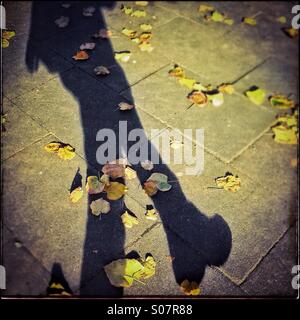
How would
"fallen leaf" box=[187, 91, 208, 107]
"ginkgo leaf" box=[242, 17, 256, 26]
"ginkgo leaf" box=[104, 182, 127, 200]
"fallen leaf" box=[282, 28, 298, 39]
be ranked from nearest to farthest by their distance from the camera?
"ginkgo leaf" box=[104, 182, 127, 200]
"fallen leaf" box=[187, 91, 208, 107]
"fallen leaf" box=[282, 28, 298, 39]
"ginkgo leaf" box=[242, 17, 256, 26]

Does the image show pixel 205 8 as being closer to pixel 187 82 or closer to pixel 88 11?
pixel 88 11

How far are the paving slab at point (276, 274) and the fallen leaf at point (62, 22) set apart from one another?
3965mm

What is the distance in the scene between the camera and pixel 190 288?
241 cm

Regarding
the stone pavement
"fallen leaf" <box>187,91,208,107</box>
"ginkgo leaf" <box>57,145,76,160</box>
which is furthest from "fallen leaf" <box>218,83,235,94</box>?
"ginkgo leaf" <box>57,145,76,160</box>

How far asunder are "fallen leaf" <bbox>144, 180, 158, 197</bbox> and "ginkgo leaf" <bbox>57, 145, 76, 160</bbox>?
78 centimetres

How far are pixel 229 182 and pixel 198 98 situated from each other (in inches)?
48.6

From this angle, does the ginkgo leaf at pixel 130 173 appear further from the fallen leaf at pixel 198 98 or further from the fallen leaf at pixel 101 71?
the fallen leaf at pixel 101 71

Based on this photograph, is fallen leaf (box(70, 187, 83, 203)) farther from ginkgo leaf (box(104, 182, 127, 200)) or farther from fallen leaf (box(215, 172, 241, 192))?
fallen leaf (box(215, 172, 241, 192))

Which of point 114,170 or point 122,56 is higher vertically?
point 122,56

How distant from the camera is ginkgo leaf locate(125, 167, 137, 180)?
116 inches

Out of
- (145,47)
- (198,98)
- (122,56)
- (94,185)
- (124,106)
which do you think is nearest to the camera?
(94,185)

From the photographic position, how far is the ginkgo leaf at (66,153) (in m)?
3.00

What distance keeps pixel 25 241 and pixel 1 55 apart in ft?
8.27

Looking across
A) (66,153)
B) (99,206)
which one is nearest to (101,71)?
(66,153)
